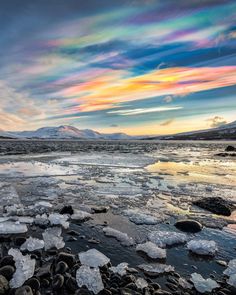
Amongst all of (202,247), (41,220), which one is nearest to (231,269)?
(202,247)

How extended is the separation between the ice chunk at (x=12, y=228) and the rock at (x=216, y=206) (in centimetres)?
677

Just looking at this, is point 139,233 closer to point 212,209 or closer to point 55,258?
point 55,258

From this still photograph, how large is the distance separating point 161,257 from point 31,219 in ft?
14.3

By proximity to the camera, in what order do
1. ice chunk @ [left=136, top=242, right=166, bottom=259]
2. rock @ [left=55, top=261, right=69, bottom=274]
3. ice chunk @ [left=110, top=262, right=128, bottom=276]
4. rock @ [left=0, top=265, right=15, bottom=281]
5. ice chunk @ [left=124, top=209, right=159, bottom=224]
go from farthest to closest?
ice chunk @ [left=124, top=209, right=159, bottom=224] < ice chunk @ [left=136, top=242, right=166, bottom=259] < ice chunk @ [left=110, top=262, right=128, bottom=276] < rock @ [left=55, top=261, right=69, bottom=274] < rock @ [left=0, top=265, right=15, bottom=281]

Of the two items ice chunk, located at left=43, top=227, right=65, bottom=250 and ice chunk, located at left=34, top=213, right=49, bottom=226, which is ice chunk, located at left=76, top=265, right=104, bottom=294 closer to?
ice chunk, located at left=43, top=227, right=65, bottom=250

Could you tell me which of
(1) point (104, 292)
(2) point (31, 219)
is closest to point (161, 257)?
(1) point (104, 292)

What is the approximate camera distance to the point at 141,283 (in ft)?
16.5

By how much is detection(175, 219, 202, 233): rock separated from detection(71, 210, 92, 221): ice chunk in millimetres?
2965

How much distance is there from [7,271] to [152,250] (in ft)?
10.8

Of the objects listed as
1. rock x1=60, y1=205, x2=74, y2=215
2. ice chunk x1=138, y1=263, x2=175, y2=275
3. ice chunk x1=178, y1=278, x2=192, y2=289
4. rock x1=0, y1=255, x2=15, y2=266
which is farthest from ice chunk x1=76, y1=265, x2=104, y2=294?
rock x1=60, y1=205, x2=74, y2=215

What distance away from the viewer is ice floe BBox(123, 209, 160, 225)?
8477mm

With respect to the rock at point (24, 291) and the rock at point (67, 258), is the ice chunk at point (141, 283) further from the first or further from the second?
the rock at point (24, 291)

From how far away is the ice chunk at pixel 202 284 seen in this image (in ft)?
16.2

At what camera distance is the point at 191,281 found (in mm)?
5176
